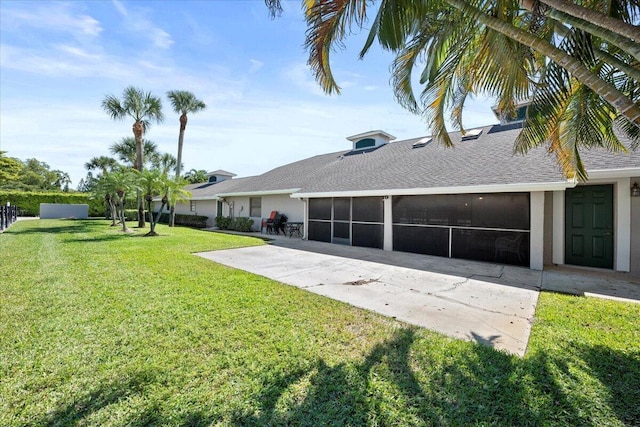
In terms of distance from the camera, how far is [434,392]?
2.72 meters

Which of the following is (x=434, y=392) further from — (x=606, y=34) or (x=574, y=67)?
(x=606, y=34)

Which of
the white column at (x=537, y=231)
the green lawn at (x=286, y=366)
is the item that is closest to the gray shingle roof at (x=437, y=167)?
the white column at (x=537, y=231)

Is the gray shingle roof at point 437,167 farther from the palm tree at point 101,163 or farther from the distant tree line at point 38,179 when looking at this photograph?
the distant tree line at point 38,179

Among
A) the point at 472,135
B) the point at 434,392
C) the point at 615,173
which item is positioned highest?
the point at 472,135

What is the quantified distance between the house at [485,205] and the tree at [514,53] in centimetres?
293

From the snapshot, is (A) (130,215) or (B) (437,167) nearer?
(B) (437,167)

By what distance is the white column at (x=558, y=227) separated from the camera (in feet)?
28.8

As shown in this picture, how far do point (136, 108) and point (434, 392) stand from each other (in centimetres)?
2303

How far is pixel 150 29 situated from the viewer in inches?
322

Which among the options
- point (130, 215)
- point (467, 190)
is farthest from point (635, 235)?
point (130, 215)

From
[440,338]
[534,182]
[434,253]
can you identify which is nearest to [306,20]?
[440,338]

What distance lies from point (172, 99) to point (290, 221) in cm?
1391

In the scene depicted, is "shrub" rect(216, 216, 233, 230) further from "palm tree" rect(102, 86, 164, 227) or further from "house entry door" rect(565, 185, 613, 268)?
"house entry door" rect(565, 185, 613, 268)

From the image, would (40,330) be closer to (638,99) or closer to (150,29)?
(150,29)
